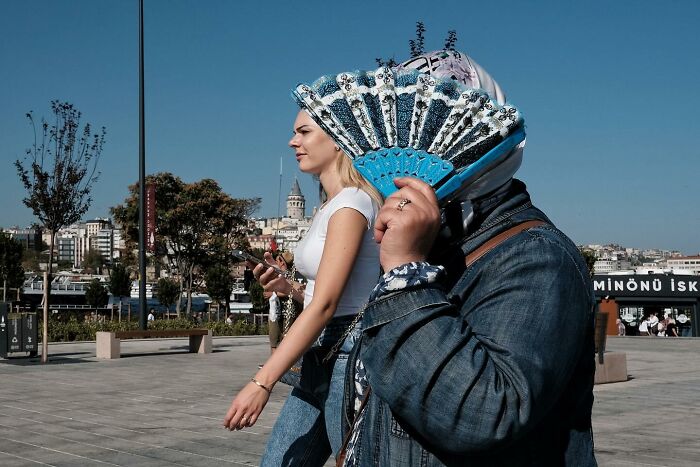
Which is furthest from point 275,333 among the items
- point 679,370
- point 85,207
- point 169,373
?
point 85,207

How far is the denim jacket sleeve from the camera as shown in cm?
128

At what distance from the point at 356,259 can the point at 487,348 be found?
1.54 metres

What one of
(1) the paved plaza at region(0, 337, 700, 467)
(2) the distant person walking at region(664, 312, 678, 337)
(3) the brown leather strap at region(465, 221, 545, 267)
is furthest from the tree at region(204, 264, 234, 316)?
(3) the brown leather strap at region(465, 221, 545, 267)

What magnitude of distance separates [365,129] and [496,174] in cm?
24

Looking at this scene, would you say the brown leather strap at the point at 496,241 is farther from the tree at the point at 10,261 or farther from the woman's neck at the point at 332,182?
the tree at the point at 10,261

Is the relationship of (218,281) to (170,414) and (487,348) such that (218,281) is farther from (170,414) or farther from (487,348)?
(487,348)

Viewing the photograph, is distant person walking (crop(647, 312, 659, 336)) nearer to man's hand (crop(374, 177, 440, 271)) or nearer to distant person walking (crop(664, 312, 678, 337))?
distant person walking (crop(664, 312, 678, 337))

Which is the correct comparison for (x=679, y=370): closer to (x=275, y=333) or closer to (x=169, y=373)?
(x=275, y=333)

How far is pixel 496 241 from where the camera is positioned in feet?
4.79

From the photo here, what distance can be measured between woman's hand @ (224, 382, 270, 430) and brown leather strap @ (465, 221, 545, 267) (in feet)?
4.20

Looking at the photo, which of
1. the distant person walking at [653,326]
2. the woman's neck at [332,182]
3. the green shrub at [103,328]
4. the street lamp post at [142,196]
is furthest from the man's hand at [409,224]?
the distant person walking at [653,326]

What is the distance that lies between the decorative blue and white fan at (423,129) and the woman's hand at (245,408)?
1244mm

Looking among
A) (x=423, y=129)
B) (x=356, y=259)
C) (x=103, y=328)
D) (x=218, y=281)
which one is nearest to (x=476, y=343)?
(x=423, y=129)

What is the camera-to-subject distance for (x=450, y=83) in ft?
4.88
